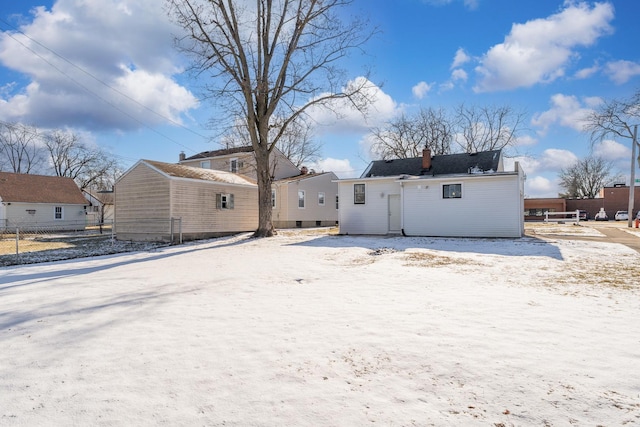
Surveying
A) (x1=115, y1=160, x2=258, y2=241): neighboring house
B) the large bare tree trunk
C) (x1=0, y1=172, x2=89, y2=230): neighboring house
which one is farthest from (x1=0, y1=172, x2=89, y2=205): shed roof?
the large bare tree trunk

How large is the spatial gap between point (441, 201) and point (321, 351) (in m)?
15.6

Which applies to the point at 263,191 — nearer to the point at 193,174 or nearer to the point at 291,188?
the point at 193,174

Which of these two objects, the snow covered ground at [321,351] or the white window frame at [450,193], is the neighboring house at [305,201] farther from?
the snow covered ground at [321,351]

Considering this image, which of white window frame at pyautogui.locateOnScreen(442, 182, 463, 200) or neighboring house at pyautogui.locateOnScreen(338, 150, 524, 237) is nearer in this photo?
neighboring house at pyautogui.locateOnScreen(338, 150, 524, 237)

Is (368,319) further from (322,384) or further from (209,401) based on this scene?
(209,401)

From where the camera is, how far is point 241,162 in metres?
31.4

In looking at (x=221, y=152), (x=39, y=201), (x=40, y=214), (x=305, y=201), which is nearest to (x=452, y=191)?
(x=305, y=201)

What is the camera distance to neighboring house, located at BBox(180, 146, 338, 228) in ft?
89.1

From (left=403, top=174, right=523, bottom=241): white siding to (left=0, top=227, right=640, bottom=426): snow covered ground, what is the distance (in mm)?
9458

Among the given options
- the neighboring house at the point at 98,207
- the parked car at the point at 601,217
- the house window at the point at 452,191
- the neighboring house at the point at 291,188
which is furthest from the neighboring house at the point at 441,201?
the parked car at the point at 601,217

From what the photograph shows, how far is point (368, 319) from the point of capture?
4848 mm

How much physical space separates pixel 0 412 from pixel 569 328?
553cm

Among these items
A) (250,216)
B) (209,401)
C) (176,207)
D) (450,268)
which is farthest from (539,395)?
(250,216)

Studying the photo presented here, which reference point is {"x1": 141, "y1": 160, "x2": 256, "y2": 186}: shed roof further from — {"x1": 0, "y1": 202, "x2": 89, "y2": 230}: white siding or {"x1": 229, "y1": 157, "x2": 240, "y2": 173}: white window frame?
{"x1": 0, "y1": 202, "x2": 89, "y2": 230}: white siding
